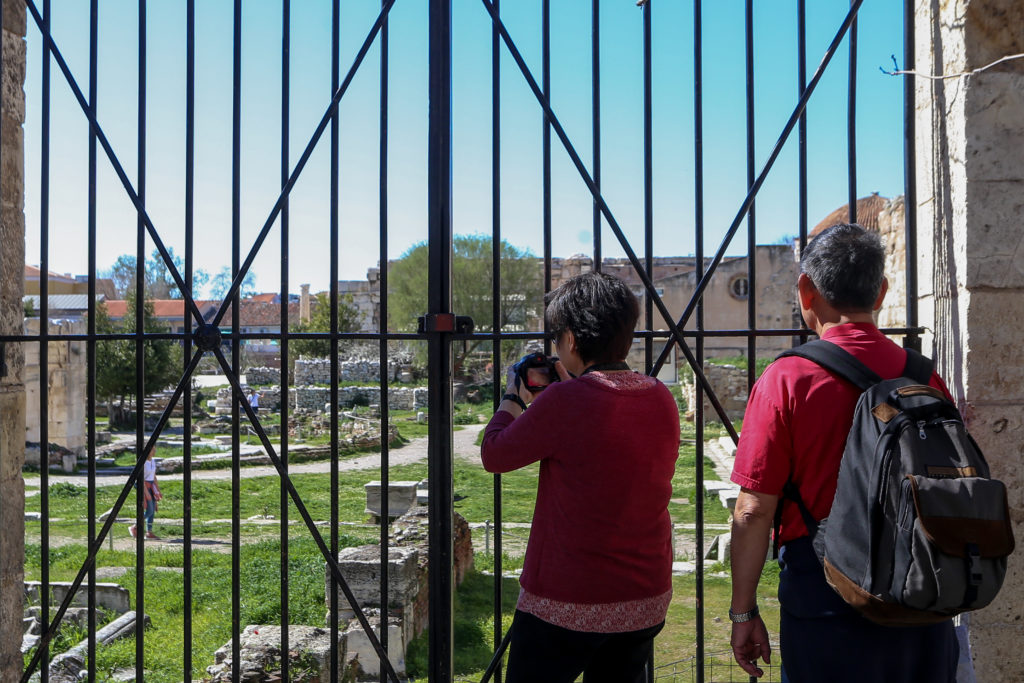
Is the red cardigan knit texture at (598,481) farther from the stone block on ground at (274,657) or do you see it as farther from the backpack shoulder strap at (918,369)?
the stone block on ground at (274,657)

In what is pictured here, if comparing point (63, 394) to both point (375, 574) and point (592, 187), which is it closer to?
point (375, 574)

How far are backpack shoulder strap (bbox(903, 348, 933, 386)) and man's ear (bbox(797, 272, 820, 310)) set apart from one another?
0.28m

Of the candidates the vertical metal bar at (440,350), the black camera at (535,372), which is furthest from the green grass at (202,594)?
the black camera at (535,372)

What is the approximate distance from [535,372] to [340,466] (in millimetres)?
17403

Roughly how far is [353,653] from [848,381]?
216 inches

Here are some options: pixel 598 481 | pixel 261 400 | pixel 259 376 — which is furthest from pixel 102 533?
pixel 259 376

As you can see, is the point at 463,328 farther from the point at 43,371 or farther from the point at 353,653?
the point at 353,653

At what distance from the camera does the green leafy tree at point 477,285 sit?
3259 cm

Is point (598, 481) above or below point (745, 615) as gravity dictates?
above

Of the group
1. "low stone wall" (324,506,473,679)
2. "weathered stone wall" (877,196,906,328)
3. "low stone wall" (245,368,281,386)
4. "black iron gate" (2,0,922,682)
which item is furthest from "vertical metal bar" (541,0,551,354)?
"low stone wall" (245,368,281,386)

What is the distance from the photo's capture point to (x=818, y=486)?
1919mm

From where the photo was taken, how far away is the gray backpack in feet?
5.38

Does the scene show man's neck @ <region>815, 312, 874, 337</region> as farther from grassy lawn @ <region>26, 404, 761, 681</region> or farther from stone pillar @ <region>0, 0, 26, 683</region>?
stone pillar @ <region>0, 0, 26, 683</region>

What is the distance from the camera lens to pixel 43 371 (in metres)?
2.92
